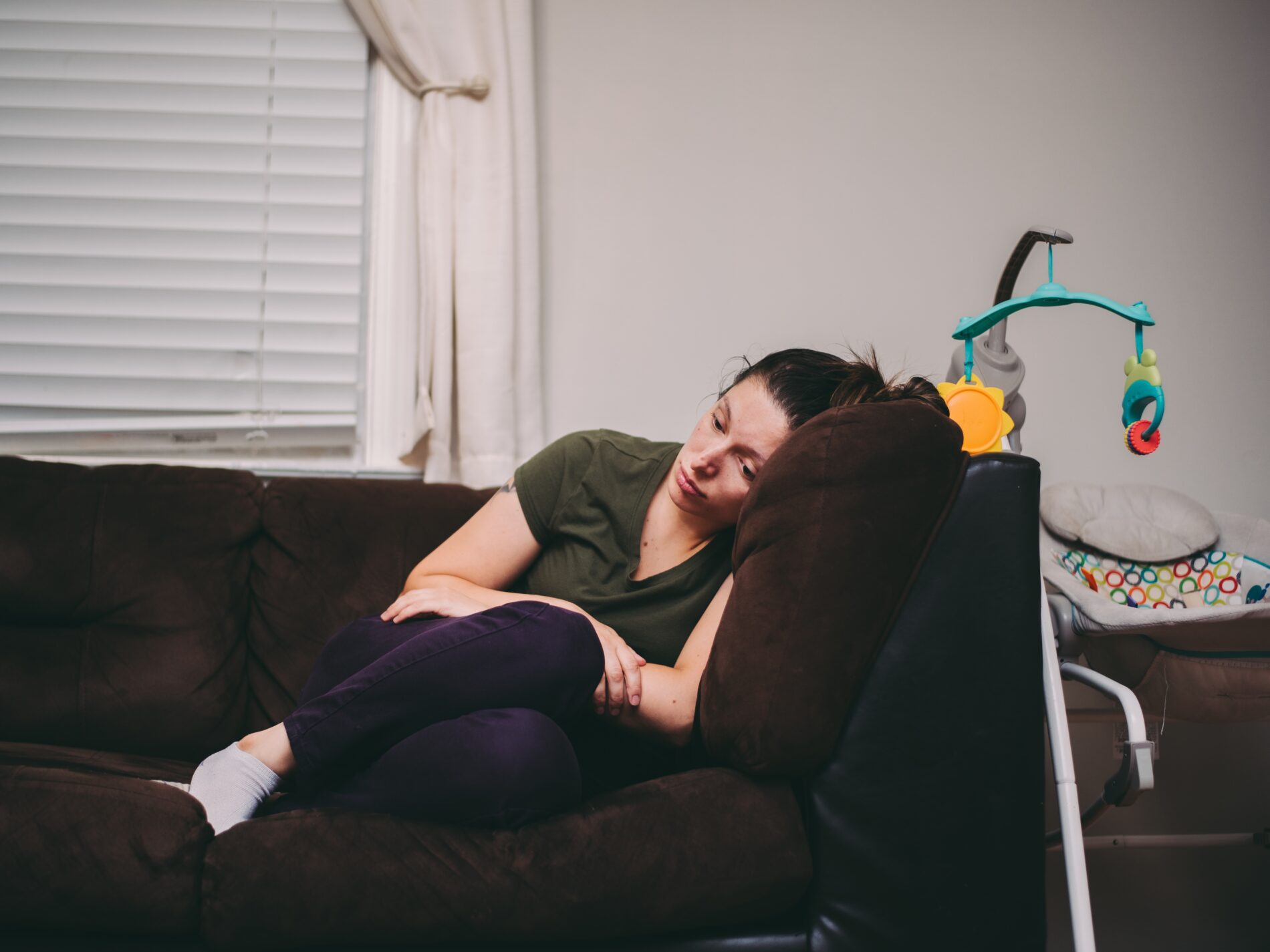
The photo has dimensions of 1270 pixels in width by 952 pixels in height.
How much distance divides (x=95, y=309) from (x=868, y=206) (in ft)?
6.01

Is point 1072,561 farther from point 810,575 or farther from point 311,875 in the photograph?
point 311,875

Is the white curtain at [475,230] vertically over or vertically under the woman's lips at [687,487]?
over

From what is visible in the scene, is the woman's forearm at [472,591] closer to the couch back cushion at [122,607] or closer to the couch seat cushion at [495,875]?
the couch seat cushion at [495,875]

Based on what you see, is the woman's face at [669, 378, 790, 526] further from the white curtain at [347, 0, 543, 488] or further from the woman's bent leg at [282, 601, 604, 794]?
the white curtain at [347, 0, 543, 488]

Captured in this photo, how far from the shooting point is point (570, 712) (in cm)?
99

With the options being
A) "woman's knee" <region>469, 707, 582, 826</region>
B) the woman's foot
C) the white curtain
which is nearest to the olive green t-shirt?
"woman's knee" <region>469, 707, 582, 826</region>

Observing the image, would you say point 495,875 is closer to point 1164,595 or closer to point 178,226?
point 1164,595

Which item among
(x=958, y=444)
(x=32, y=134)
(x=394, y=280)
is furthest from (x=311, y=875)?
(x=32, y=134)

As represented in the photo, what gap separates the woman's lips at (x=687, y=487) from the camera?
1188 mm

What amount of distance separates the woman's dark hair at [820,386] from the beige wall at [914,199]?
0.82 metres

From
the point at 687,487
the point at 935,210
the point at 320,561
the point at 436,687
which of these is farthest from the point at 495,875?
the point at 935,210

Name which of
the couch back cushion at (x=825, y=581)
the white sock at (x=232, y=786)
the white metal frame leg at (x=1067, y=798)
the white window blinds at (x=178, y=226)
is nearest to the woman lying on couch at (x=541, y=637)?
the white sock at (x=232, y=786)

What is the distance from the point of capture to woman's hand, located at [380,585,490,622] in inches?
43.3

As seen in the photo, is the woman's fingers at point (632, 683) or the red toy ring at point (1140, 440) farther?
the red toy ring at point (1140, 440)
